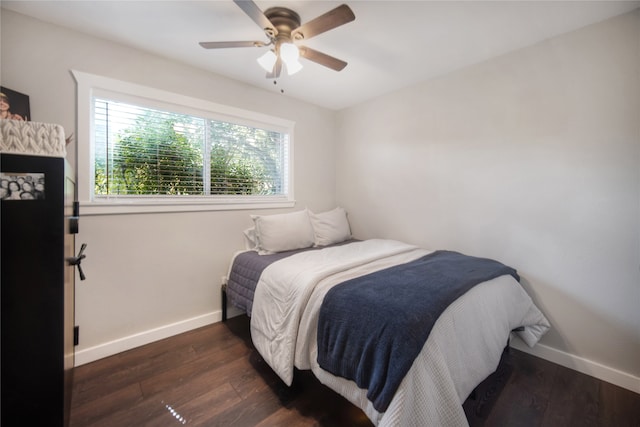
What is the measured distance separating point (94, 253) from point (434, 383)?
2289 mm

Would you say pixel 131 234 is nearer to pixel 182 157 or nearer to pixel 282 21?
pixel 182 157

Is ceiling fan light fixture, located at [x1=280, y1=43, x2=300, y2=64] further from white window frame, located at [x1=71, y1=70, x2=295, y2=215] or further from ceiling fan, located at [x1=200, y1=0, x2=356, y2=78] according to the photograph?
white window frame, located at [x1=71, y1=70, x2=295, y2=215]

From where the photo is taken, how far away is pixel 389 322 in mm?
1118

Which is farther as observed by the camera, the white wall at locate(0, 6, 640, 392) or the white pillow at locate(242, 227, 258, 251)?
the white pillow at locate(242, 227, 258, 251)

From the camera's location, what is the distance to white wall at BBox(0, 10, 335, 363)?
1680mm

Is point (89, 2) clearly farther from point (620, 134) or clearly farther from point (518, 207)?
point (620, 134)

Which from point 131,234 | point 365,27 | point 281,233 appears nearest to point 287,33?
point 365,27

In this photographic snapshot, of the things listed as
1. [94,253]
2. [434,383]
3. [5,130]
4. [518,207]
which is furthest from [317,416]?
[518,207]

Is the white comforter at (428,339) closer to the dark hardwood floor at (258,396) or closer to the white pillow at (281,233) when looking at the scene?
the dark hardwood floor at (258,396)

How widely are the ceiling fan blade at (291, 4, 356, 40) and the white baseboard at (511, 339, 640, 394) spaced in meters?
2.63

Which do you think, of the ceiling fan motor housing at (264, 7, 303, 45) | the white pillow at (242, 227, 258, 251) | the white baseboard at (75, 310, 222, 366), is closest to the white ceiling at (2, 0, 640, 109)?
the ceiling fan motor housing at (264, 7, 303, 45)

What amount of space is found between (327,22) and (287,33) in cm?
38

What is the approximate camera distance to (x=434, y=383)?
1.03 meters

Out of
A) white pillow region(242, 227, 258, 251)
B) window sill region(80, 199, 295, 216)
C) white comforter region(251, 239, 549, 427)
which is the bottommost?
white comforter region(251, 239, 549, 427)
